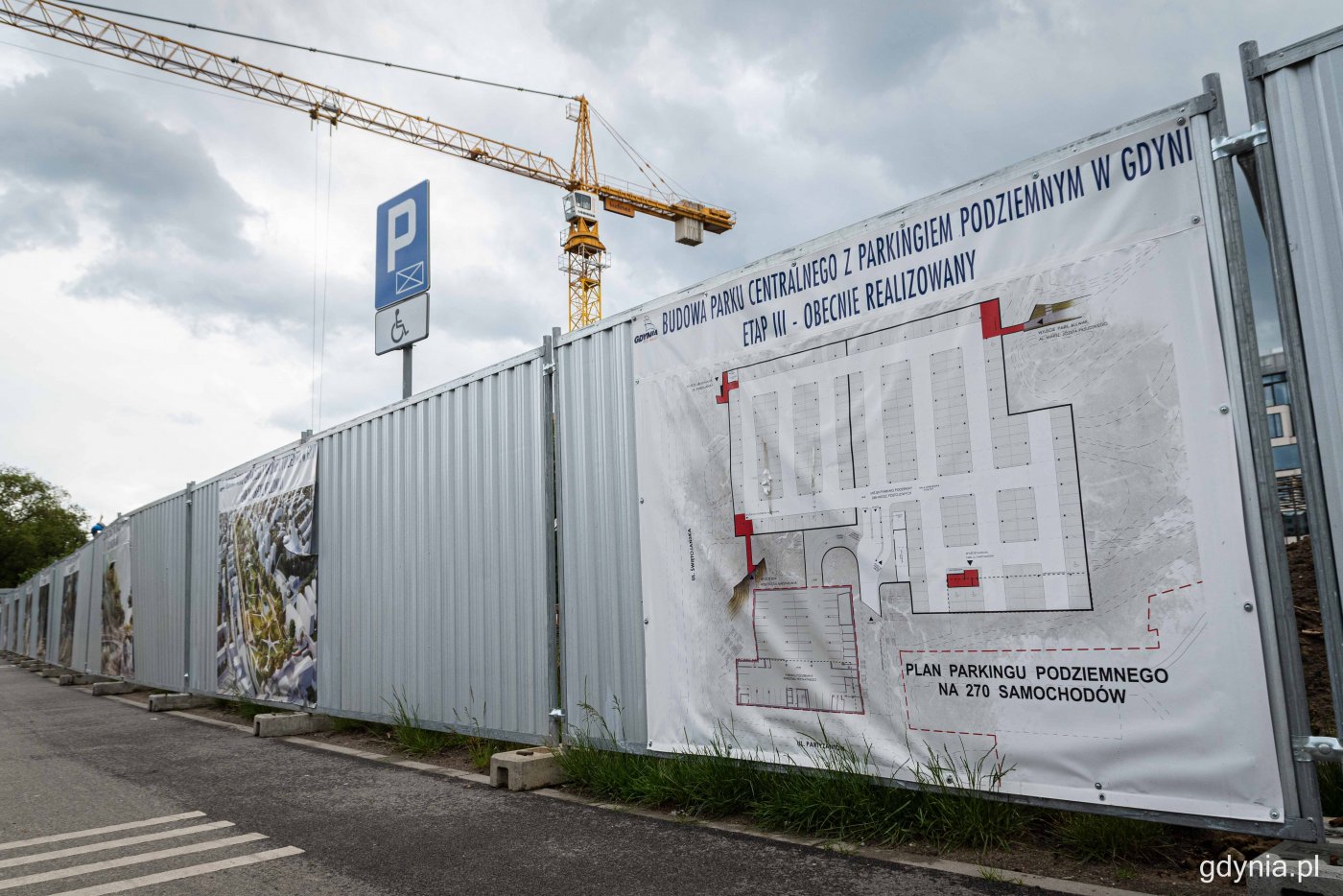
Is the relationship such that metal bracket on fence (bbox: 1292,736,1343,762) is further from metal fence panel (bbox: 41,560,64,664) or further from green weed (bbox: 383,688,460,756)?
metal fence panel (bbox: 41,560,64,664)

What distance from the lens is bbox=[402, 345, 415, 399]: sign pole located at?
1009cm

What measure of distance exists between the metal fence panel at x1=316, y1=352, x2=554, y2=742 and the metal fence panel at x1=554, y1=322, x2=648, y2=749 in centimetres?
27

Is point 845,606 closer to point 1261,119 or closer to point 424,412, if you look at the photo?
point 1261,119

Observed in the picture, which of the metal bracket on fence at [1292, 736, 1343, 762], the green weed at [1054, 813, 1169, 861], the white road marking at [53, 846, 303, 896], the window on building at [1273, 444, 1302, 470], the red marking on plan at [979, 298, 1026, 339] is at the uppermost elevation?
the red marking on plan at [979, 298, 1026, 339]

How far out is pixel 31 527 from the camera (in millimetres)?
82188

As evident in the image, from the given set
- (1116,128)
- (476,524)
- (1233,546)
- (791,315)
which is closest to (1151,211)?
(1116,128)

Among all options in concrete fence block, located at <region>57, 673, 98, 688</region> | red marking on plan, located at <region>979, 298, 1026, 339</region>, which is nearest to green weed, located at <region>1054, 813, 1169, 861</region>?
red marking on plan, located at <region>979, 298, 1026, 339</region>

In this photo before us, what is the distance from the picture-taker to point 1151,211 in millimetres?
3646

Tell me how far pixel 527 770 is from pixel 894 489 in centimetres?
316

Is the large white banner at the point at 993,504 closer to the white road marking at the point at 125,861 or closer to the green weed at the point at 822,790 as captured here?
the green weed at the point at 822,790

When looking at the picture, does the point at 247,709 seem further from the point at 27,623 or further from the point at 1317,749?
the point at 27,623

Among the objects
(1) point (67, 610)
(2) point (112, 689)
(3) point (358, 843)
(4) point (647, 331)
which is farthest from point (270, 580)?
(1) point (67, 610)

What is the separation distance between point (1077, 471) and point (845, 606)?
1338mm

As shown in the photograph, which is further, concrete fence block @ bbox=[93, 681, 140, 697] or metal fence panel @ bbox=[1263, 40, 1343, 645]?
concrete fence block @ bbox=[93, 681, 140, 697]
